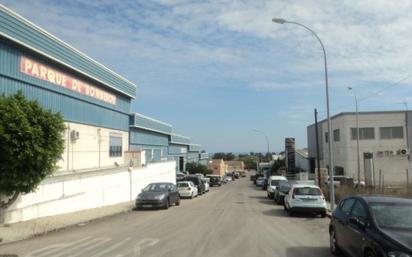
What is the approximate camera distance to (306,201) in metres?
24.4

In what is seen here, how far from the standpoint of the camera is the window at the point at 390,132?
2707 inches

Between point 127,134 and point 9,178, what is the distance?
2981 centimetres

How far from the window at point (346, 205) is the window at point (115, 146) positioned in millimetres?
30065

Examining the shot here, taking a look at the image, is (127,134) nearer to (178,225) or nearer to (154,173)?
(154,173)

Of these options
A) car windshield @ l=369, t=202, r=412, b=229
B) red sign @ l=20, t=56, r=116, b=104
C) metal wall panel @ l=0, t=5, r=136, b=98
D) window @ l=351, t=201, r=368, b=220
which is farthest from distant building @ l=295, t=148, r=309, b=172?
car windshield @ l=369, t=202, r=412, b=229

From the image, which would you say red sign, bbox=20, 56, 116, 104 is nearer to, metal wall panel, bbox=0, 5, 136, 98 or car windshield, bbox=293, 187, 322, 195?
metal wall panel, bbox=0, 5, 136, 98

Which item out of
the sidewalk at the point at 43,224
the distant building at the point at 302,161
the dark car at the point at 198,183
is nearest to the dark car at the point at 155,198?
the sidewalk at the point at 43,224

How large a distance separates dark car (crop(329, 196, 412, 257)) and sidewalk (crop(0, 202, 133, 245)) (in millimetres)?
9402

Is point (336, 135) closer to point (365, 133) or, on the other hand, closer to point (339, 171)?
point (365, 133)

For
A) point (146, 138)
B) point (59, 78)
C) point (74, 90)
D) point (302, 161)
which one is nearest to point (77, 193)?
point (59, 78)

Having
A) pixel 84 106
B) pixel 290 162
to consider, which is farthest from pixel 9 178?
pixel 290 162

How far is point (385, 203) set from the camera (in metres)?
10.3

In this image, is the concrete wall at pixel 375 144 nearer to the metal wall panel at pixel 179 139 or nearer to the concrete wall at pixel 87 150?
the metal wall panel at pixel 179 139

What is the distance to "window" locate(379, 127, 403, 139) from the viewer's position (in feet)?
226
